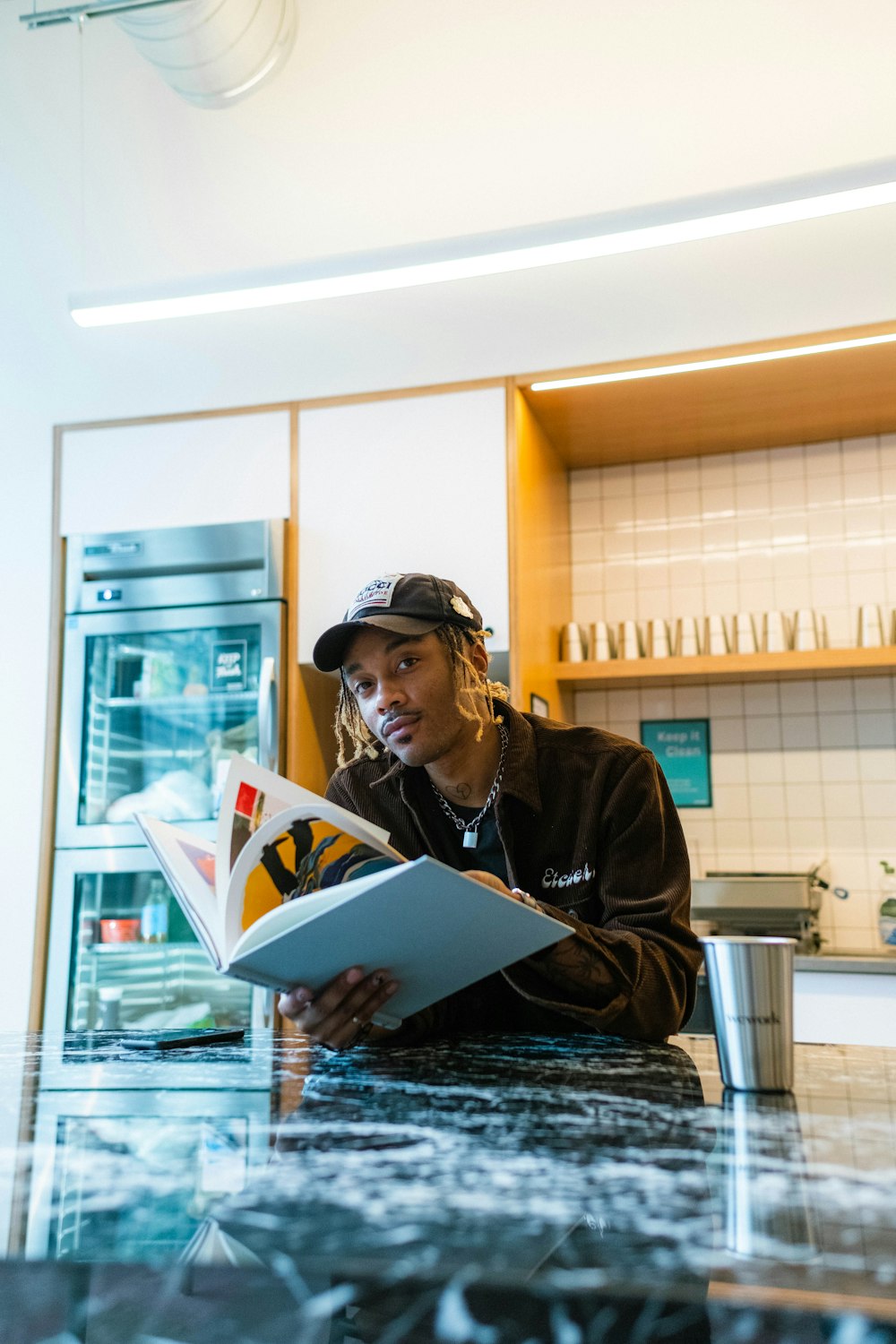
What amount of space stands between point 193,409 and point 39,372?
490 mm

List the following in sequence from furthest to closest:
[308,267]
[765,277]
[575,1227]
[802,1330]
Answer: [765,277] → [308,267] → [575,1227] → [802,1330]

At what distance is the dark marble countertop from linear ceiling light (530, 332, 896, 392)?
2300 mm

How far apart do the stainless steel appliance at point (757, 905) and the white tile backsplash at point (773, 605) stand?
0.98 ft

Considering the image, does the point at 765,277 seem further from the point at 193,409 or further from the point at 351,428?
the point at 193,409

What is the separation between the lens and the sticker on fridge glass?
10.3 ft

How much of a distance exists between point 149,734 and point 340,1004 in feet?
7.37

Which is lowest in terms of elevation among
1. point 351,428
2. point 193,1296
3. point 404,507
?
point 193,1296

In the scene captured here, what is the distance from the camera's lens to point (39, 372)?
3.34 meters

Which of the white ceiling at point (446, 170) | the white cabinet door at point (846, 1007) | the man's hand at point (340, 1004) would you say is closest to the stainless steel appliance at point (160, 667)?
the white ceiling at point (446, 170)

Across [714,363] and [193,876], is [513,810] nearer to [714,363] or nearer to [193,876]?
[193,876]

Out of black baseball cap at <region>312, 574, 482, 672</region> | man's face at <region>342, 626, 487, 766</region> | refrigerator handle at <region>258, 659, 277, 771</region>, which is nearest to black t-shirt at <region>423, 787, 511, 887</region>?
man's face at <region>342, 626, 487, 766</region>

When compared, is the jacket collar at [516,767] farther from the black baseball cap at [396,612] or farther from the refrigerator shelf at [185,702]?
the refrigerator shelf at [185,702]

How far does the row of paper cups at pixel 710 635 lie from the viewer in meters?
3.18

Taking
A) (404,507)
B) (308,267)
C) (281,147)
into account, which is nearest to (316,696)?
(404,507)
